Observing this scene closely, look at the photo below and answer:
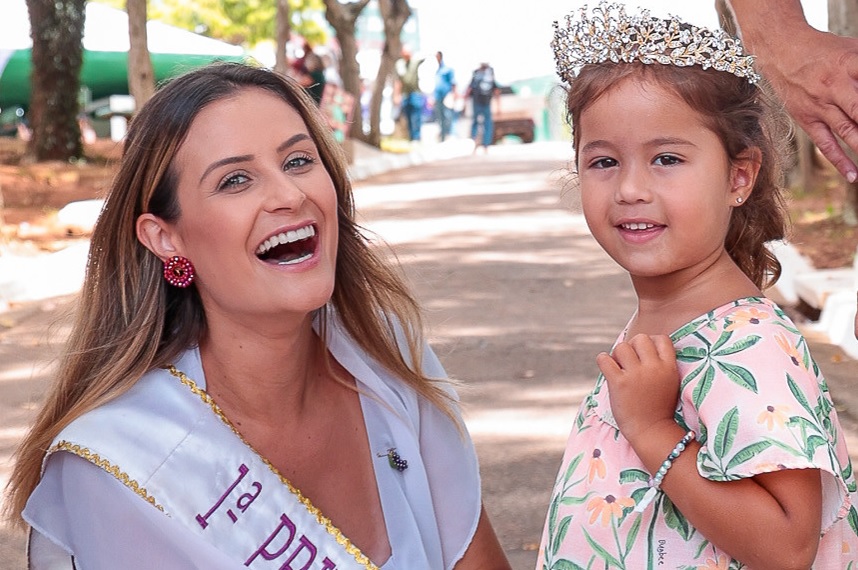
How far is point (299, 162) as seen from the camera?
105 inches

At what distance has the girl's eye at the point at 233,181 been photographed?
2559 millimetres

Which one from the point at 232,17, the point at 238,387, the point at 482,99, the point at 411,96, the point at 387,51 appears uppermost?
the point at 238,387

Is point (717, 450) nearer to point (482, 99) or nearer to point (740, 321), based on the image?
point (740, 321)

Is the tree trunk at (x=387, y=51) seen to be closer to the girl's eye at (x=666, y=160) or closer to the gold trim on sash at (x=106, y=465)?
the gold trim on sash at (x=106, y=465)

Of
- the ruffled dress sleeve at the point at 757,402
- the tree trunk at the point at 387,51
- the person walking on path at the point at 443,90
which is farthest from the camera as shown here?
the person walking on path at the point at 443,90

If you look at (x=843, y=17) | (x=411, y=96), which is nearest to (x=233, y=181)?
(x=843, y=17)

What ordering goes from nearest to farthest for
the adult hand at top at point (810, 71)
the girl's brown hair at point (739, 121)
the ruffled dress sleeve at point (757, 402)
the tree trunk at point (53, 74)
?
the ruffled dress sleeve at point (757, 402), the girl's brown hair at point (739, 121), the adult hand at top at point (810, 71), the tree trunk at point (53, 74)

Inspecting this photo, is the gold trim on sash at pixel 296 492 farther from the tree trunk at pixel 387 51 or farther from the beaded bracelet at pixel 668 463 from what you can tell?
the tree trunk at pixel 387 51

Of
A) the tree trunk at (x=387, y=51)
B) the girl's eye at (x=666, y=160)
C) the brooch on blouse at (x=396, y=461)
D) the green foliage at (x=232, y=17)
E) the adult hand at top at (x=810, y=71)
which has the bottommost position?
the green foliage at (x=232, y=17)

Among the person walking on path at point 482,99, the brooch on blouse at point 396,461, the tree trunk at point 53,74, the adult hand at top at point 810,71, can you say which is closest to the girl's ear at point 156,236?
the brooch on blouse at point 396,461

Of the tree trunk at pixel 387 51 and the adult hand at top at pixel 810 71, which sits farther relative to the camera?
the tree trunk at pixel 387 51

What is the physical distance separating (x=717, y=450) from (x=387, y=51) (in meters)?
22.7

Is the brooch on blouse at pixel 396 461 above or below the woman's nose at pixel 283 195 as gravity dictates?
below

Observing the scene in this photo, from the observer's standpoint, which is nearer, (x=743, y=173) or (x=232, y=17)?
(x=743, y=173)
